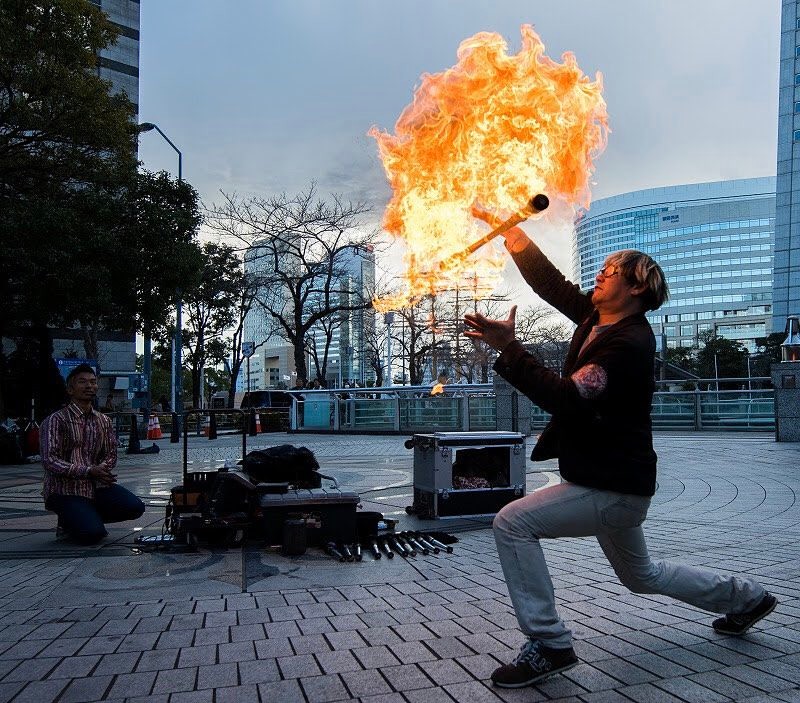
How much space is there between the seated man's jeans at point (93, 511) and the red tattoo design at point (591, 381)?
5.00m

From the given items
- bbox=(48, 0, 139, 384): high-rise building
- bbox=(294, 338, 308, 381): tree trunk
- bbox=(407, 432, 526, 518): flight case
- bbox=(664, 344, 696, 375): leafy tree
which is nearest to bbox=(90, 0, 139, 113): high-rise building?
bbox=(48, 0, 139, 384): high-rise building

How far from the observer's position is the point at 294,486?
6.89 metres

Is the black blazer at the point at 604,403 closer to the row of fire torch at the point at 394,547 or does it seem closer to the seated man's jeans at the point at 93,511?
the row of fire torch at the point at 394,547

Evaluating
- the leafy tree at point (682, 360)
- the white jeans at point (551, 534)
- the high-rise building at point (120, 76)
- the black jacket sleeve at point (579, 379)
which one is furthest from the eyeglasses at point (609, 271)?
the leafy tree at point (682, 360)

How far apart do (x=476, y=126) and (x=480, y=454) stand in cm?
379

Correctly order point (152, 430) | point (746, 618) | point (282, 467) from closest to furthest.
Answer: point (746, 618) < point (282, 467) < point (152, 430)

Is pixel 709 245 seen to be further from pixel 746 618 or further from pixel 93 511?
pixel 746 618

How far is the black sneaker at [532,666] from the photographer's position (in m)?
3.13

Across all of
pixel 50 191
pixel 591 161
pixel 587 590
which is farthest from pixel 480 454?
pixel 50 191

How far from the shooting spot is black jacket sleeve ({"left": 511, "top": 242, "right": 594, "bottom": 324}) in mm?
4066

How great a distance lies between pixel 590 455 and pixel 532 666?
0.99 meters

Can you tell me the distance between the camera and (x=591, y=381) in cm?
315

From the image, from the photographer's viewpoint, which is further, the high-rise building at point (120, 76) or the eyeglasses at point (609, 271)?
the high-rise building at point (120, 76)

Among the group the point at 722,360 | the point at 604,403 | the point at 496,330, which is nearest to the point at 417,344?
the point at 722,360
